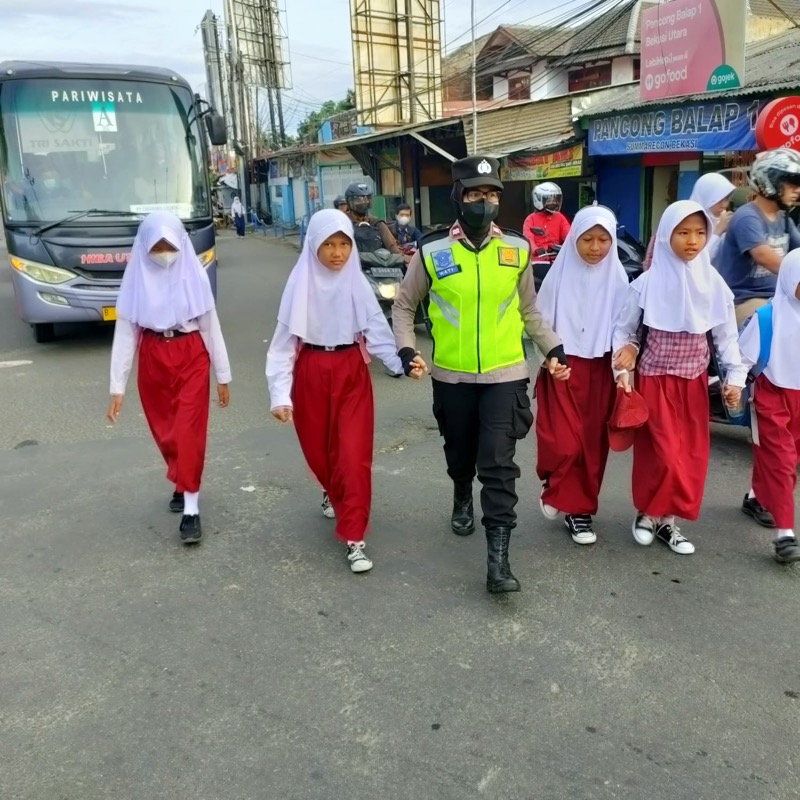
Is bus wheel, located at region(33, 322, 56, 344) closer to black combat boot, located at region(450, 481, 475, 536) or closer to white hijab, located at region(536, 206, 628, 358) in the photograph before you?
black combat boot, located at region(450, 481, 475, 536)

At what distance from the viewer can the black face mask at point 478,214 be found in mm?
3273

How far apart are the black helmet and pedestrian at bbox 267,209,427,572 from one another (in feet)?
15.0

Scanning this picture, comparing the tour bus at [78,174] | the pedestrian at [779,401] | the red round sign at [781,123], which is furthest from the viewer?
the tour bus at [78,174]

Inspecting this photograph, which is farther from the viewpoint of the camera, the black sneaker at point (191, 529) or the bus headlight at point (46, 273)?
the bus headlight at point (46, 273)

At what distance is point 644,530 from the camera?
3.83 m

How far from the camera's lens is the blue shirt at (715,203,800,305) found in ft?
14.3

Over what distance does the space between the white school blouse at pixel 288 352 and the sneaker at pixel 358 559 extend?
0.73m

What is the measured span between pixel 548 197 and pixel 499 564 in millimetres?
5594

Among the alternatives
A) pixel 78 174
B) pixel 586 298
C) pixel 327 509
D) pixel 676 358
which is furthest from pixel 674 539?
pixel 78 174

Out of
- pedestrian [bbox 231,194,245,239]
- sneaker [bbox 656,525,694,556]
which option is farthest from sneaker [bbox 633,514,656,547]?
pedestrian [bbox 231,194,245,239]

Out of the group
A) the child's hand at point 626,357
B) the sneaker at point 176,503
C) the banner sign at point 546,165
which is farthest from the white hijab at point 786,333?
the banner sign at point 546,165

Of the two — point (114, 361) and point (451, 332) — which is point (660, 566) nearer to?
point (451, 332)

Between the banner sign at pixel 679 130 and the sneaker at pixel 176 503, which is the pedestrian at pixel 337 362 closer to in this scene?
the sneaker at pixel 176 503

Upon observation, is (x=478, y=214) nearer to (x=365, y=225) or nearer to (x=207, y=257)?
(x=365, y=225)
